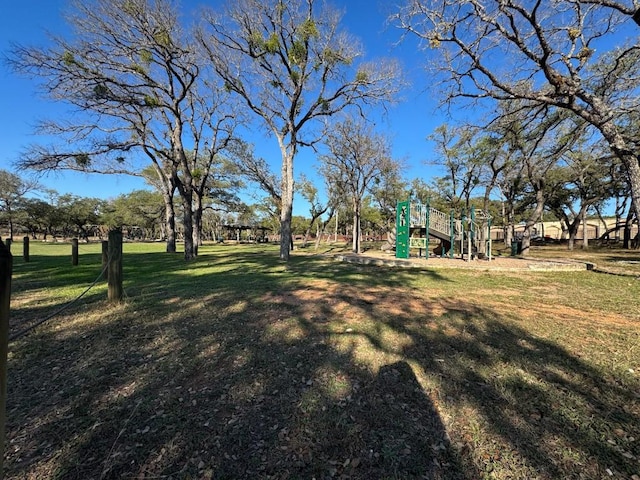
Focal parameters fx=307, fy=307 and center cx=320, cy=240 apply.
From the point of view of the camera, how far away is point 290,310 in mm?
4891

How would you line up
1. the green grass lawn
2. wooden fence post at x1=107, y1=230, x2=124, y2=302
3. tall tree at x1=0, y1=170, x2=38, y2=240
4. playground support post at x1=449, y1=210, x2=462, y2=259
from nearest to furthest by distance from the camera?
the green grass lawn → wooden fence post at x1=107, y1=230, x2=124, y2=302 → playground support post at x1=449, y1=210, x2=462, y2=259 → tall tree at x1=0, y1=170, x2=38, y2=240

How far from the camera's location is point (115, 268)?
5.04 m

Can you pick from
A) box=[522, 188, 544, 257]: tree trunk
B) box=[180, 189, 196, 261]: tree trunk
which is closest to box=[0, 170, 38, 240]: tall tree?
box=[180, 189, 196, 261]: tree trunk

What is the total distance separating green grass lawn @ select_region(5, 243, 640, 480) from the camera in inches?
71.7

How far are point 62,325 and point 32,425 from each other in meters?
2.48

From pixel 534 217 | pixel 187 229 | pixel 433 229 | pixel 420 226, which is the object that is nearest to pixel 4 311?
pixel 187 229

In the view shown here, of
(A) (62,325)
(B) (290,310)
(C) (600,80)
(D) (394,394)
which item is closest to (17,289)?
(A) (62,325)

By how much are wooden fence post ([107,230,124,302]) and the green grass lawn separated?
21 cm

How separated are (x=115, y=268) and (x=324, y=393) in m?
4.30

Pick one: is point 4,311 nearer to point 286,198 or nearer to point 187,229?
point 286,198

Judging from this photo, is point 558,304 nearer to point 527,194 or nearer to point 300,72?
point 300,72

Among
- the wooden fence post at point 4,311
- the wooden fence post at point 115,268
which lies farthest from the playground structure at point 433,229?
the wooden fence post at point 4,311

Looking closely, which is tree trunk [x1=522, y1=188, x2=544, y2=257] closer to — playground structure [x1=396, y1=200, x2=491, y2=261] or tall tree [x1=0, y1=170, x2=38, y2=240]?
playground structure [x1=396, y1=200, x2=491, y2=261]

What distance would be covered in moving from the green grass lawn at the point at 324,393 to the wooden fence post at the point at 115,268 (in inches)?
8.1
